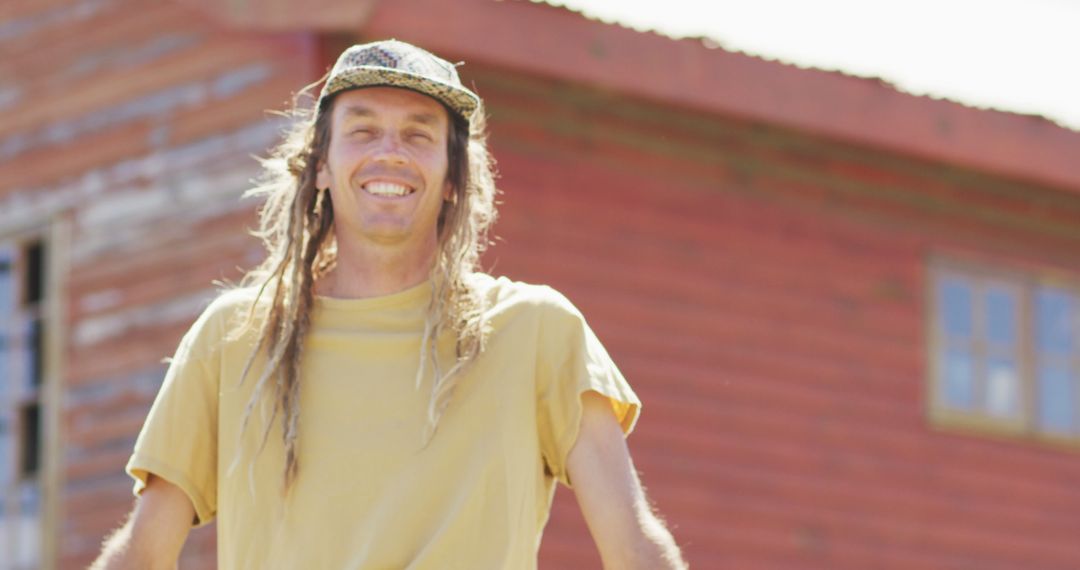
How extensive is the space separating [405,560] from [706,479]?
701cm

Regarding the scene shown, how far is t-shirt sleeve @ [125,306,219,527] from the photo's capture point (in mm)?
3322

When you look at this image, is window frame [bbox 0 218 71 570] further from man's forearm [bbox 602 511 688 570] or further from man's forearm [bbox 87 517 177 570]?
man's forearm [bbox 602 511 688 570]

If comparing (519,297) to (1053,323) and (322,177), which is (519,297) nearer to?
(322,177)

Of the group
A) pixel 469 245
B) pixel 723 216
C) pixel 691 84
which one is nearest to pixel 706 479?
pixel 723 216

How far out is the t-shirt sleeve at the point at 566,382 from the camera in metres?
3.25

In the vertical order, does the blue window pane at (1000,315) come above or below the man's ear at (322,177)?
above

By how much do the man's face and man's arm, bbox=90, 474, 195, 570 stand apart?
0.51 m

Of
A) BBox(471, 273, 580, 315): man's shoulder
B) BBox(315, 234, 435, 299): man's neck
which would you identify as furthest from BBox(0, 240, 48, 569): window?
BBox(471, 273, 580, 315): man's shoulder

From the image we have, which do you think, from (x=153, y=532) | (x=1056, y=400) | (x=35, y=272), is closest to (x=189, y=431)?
(x=153, y=532)

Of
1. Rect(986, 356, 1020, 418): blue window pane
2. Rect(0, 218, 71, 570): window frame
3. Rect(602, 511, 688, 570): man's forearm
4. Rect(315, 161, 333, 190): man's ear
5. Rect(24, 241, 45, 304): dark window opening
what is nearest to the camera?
Rect(602, 511, 688, 570): man's forearm

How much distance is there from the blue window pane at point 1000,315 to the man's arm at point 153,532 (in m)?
8.43

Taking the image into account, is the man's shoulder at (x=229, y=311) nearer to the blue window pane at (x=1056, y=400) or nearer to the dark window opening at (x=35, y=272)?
the dark window opening at (x=35, y=272)

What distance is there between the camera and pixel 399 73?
11.0ft

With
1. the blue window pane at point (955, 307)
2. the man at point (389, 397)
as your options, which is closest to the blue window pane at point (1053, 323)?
the blue window pane at point (955, 307)
